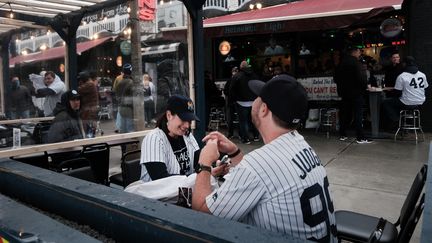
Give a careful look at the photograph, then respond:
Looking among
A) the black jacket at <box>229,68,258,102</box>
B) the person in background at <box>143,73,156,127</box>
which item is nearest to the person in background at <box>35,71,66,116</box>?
the person in background at <box>143,73,156,127</box>

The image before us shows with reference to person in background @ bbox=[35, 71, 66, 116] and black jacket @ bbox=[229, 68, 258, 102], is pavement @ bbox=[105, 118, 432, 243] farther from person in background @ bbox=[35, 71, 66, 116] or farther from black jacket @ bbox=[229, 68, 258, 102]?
person in background @ bbox=[35, 71, 66, 116]

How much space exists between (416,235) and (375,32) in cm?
749

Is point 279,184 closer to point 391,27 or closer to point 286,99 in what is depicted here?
point 286,99

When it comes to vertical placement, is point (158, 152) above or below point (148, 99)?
below

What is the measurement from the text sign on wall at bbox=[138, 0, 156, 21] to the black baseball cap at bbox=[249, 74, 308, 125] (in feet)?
16.1

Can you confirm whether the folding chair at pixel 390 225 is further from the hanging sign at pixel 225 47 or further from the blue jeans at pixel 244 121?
the hanging sign at pixel 225 47

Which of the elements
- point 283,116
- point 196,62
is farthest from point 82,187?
point 196,62

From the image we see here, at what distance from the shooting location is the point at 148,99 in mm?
6809

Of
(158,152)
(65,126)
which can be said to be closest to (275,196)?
(158,152)

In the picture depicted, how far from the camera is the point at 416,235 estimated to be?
12.3 ft

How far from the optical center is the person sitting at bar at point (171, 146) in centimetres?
277

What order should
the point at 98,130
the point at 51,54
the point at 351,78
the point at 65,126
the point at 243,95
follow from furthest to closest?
the point at 243,95 < the point at 351,78 < the point at 51,54 < the point at 98,130 < the point at 65,126

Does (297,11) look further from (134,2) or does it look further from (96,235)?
(96,235)

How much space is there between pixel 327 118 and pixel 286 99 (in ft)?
26.7
